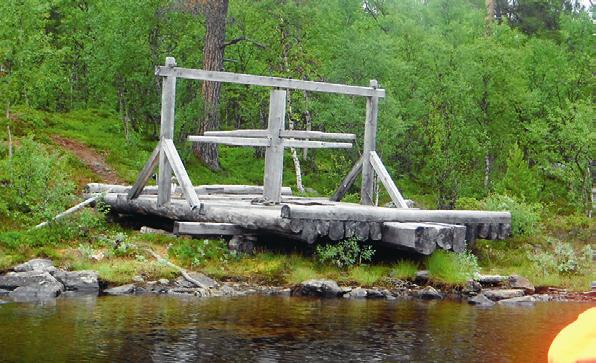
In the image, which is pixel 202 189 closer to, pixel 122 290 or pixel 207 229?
pixel 207 229

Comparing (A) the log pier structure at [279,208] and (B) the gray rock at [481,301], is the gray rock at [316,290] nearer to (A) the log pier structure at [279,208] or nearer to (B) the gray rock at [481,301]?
(A) the log pier structure at [279,208]

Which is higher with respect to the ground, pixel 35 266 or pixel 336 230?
pixel 336 230

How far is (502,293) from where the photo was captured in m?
16.7

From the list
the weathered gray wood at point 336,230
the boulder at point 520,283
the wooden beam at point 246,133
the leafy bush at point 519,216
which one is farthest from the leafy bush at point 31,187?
the leafy bush at point 519,216

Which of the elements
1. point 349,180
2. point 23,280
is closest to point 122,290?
point 23,280

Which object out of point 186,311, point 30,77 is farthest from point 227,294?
point 30,77

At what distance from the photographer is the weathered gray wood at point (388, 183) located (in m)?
19.1

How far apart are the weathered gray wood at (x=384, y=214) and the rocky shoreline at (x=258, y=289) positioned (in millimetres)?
1295

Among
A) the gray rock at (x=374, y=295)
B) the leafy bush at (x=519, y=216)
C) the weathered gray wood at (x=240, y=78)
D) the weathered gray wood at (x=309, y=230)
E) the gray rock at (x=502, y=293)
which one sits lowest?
the gray rock at (x=374, y=295)

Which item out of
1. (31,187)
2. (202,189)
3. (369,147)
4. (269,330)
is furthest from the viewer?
(202,189)

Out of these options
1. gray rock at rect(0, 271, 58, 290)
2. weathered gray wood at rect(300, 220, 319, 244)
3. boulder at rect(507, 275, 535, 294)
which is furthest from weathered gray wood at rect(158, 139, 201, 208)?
boulder at rect(507, 275, 535, 294)

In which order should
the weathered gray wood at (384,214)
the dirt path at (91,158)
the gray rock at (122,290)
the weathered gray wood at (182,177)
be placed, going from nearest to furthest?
the gray rock at (122,290) < the weathered gray wood at (384,214) < the weathered gray wood at (182,177) < the dirt path at (91,158)

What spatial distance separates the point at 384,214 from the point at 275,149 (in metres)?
3.01

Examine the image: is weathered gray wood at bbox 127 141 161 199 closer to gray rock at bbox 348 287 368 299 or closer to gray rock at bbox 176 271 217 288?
gray rock at bbox 176 271 217 288
